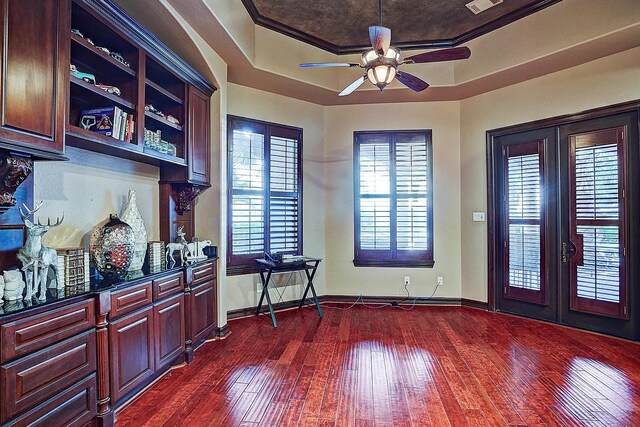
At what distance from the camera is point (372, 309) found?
193 inches

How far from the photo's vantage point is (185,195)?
3.58 meters

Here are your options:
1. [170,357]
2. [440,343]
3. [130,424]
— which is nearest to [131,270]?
[170,357]

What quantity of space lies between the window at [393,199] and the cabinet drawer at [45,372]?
3.73 meters

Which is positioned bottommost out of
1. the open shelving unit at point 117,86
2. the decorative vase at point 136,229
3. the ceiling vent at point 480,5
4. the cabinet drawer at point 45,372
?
the cabinet drawer at point 45,372

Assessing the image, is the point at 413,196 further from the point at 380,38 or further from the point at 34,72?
the point at 34,72

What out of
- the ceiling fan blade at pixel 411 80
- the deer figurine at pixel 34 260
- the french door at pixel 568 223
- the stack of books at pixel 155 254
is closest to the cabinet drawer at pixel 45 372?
the deer figurine at pixel 34 260

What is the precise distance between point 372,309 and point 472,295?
144cm

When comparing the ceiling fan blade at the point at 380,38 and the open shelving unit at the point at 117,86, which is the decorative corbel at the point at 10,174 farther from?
the ceiling fan blade at the point at 380,38

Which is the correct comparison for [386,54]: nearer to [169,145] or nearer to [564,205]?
[169,145]

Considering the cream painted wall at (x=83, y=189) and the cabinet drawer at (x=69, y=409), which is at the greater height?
the cream painted wall at (x=83, y=189)

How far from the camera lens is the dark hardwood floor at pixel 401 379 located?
2287mm

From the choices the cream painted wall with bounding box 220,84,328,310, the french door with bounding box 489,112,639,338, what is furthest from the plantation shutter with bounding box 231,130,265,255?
the french door with bounding box 489,112,639,338

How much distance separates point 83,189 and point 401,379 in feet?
9.43

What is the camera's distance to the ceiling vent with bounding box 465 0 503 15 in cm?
369
